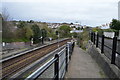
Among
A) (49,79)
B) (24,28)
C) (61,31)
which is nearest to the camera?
(49,79)

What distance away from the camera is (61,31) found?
261ft

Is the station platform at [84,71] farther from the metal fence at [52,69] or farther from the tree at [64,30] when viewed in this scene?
the tree at [64,30]

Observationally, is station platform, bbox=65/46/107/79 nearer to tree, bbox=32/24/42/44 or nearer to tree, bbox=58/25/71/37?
tree, bbox=32/24/42/44

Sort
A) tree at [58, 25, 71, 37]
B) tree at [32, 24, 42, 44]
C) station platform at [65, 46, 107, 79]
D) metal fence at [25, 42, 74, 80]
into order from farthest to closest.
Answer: tree at [58, 25, 71, 37], tree at [32, 24, 42, 44], station platform at [65, 46, 107, 79], metal fence at [25, 42, 74, 80]

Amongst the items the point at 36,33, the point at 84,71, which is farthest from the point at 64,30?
the point at 84,71

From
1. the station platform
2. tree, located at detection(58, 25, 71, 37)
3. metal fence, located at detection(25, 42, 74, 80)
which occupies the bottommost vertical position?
the station platform

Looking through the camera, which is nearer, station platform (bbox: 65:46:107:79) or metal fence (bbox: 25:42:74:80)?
metal fence (bbox: 25:42:74:80)

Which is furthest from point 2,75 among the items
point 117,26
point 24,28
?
point 117,26

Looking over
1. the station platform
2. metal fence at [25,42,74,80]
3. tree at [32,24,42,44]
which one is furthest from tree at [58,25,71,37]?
metal fence at [25,42,74,80]

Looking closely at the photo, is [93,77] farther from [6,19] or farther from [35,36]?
[35,36]

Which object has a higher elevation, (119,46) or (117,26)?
(117,26)

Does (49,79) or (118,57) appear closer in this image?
(49,79)

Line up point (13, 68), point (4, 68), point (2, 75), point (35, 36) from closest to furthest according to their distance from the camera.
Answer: point (2, 75)
point (4, 68)
point (13, 68)
point (35, 36)

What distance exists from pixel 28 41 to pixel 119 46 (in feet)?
132
